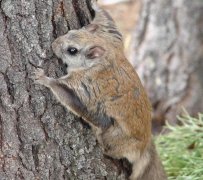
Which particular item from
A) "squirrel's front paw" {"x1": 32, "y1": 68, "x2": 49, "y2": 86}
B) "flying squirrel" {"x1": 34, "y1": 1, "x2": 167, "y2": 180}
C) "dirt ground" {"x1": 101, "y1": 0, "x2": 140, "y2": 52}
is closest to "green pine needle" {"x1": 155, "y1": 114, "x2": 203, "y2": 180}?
"flying squirrel" {"x1": 34, "y1": 1, "x2": 167, "y2": 180}

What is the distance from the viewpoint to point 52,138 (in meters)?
4.21

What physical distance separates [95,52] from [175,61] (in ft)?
11.8

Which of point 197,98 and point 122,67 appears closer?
point 122,67

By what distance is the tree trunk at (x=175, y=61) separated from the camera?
→ 25.8 ft

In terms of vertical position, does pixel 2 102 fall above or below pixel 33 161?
above

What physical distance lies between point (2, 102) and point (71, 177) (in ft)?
2.26

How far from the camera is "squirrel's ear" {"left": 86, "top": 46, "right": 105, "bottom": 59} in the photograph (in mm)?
4406

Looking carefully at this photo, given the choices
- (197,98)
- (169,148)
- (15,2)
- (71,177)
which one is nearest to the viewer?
(15,2)

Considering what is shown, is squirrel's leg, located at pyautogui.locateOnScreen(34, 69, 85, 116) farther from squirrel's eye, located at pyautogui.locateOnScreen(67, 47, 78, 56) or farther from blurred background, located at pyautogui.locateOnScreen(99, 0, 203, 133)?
blurred background, located at pyautogui.locateOnScreen(99, 0, 203, 133)

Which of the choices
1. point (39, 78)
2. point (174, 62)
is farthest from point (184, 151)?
point (39, 78)

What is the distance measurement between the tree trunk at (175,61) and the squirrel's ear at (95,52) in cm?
348

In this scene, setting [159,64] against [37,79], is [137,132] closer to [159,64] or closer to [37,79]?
[37,79]

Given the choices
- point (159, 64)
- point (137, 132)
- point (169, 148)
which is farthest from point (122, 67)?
point (159, 64)

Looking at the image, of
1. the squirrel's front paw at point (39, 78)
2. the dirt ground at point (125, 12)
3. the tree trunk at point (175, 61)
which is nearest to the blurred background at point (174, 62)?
the tree trunk at point (175, 61)
